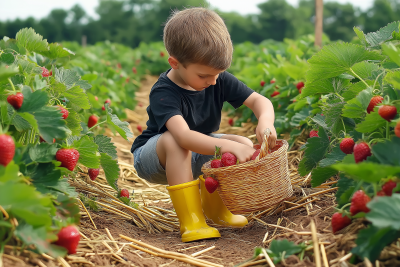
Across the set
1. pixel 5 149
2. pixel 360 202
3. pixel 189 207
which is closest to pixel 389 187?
pixel 360 202

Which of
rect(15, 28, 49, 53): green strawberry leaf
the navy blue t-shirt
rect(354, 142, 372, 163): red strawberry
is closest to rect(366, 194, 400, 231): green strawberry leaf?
rect(354, 142, 372, 163): red strawberry

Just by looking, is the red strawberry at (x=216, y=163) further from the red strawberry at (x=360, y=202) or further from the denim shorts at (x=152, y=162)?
the red strawberry at (x=360, y=202)

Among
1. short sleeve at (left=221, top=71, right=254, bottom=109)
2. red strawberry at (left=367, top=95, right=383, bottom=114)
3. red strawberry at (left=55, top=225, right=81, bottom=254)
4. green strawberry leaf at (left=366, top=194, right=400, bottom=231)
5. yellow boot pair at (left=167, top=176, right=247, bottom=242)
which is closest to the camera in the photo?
green strawberry leaf at (left=366, top=194, right=400, bottom=231)

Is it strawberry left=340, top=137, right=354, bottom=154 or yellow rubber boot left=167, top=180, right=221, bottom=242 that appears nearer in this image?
strawberry left=340, top=137, right=354, bottom=154

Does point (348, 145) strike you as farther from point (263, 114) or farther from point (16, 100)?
point (16, 100)

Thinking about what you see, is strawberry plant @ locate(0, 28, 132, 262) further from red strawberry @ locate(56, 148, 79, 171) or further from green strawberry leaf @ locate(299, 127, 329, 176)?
green strawberry leaf @ locate(299, 127, 329, 176)

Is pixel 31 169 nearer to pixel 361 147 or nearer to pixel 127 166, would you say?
pixel 361 147

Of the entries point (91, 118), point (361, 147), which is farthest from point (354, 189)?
point (91, 118)

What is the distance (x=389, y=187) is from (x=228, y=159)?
814 millimetres

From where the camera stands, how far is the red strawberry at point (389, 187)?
1.27 m

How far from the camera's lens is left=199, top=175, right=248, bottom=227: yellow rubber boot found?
2.30 meters

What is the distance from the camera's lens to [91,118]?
303cm

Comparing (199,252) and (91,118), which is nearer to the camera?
(199,252)

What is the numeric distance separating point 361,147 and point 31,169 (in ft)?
3.91
